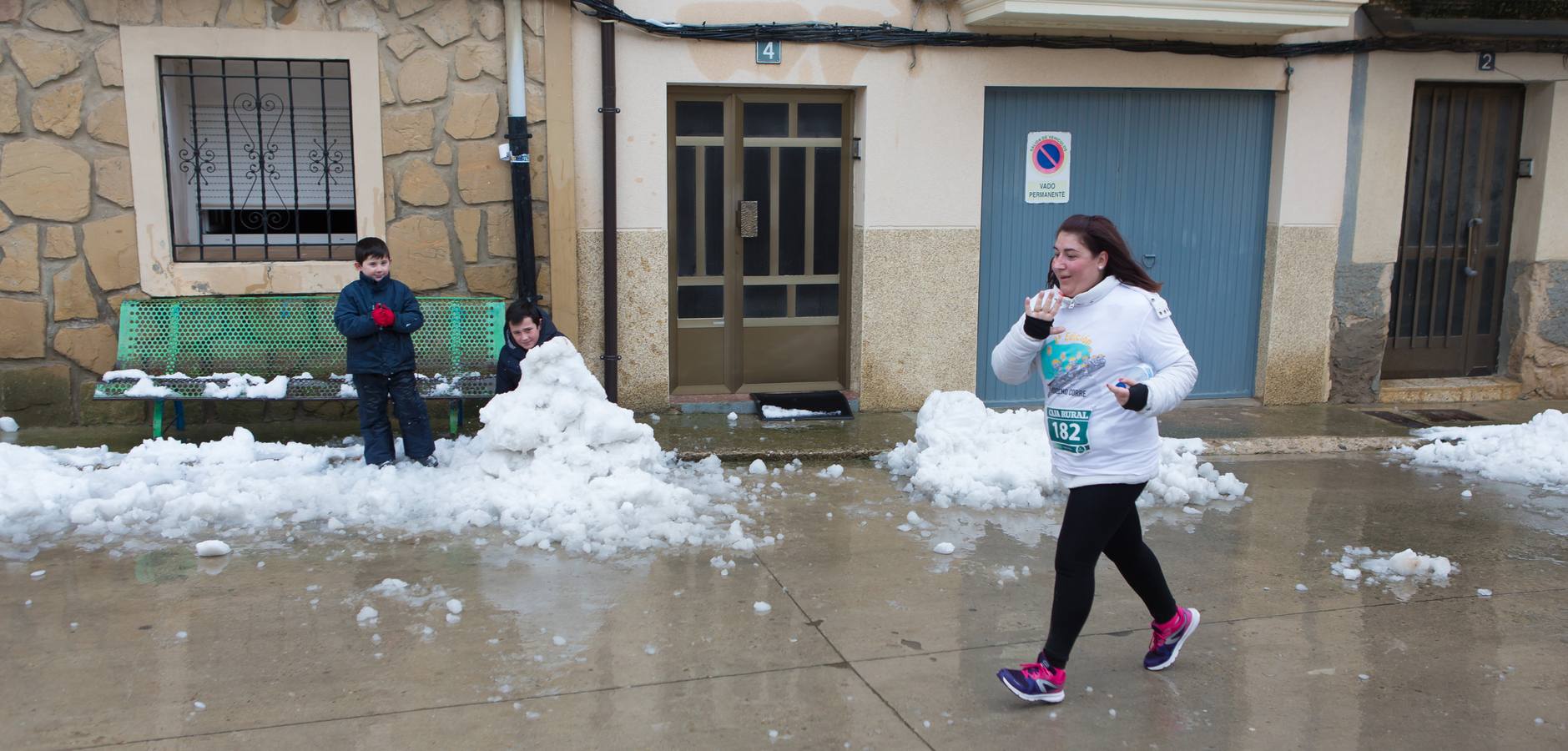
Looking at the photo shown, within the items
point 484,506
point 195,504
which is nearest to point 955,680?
point 484,506

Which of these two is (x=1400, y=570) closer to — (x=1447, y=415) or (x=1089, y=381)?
(x=1089, y=381)

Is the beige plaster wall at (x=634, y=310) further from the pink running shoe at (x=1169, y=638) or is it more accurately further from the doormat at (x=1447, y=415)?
the doormat at (x=1447, y=415)

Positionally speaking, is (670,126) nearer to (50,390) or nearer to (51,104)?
(51,104)

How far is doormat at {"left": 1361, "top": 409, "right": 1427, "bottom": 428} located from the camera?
8445 millimetres

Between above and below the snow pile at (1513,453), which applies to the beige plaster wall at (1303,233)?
above

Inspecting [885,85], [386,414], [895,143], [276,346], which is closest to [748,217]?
[895,143]

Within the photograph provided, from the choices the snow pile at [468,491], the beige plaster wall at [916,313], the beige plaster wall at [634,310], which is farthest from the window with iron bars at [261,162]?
the beige plaster wall at [916,313]

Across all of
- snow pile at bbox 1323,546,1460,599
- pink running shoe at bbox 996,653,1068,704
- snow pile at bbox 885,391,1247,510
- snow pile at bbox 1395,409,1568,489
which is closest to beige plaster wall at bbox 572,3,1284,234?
snow pile at bbox 885,391,1247,510

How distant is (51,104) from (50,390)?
1726 mm

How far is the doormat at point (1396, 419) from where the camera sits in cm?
845

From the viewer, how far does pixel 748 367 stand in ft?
28.5

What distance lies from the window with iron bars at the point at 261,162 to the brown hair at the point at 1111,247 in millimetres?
5320

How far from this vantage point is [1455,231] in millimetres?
9375

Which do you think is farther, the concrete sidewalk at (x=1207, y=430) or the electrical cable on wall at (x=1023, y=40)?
the electrical cable on wall at (x=1023, y=40)
